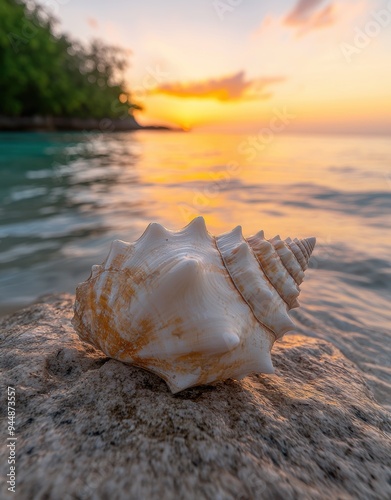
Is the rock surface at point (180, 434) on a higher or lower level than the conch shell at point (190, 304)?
lower

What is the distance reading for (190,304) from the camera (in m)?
1.50

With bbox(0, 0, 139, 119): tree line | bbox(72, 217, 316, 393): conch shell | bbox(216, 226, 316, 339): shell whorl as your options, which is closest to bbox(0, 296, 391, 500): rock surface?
bbox(72, 217, 316, 393): conch shell

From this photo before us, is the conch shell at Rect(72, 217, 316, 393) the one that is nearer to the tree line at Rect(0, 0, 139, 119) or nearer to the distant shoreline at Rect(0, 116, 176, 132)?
the tree line at Rect(0, 0, 139, 119)

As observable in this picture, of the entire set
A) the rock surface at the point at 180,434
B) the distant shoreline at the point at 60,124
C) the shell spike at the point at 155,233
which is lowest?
the distant shoreline at the point at 60,124

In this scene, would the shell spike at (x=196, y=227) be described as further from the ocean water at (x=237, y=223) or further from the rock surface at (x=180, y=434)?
the ocean water at (x=237, y=223)

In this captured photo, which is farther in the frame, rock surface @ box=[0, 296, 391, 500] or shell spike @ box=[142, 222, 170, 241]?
shell spike @ box=[142, 222, 170, 241]

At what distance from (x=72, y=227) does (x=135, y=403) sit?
4911 mm

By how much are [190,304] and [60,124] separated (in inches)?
2782

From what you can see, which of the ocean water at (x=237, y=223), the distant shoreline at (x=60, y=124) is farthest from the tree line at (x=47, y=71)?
the ocean water at (x=237, y=223)

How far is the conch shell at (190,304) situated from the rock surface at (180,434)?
5.8 inches

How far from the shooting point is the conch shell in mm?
1491

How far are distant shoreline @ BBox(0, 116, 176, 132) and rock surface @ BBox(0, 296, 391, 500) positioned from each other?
5307 centimetres

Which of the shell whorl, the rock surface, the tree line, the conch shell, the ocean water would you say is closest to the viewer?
the rock surface

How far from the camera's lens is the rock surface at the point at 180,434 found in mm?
1141
